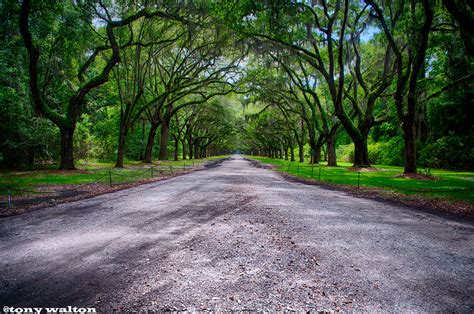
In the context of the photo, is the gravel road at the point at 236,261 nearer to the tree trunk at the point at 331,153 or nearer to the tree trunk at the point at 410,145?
A: the tree trunk at the point at 410,145

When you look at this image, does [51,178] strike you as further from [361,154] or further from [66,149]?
[361,154]

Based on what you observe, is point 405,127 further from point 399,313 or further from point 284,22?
point 399,313

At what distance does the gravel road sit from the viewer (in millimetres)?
2807

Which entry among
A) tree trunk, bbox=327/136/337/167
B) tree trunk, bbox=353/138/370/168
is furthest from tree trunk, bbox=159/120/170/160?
tree trunk, bbox=353/138/370/168

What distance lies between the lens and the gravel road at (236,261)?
2807 millimetres

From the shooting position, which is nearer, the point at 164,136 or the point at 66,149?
the point at 66,149

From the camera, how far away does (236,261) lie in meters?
3.71

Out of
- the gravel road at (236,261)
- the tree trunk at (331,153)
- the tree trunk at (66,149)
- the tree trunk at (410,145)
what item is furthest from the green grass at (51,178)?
the tree trunk at (331,153)

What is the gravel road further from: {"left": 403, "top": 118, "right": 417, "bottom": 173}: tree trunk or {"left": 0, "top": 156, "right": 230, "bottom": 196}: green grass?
{"left": 403, "top": 118, "right": 417, "bottom": 173}: tree trunk

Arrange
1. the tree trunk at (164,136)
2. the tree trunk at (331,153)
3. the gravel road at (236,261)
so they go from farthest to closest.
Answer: the tree trunk at (164,136)
the tree trunk at (331,153)
the gravel road at (236,261)

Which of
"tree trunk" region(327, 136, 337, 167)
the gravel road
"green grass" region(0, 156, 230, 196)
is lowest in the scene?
"green grass" region(0, 156, 230, 196)

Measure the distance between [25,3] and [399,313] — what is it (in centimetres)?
1802

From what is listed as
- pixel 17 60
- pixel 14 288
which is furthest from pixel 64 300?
pixel 17 60

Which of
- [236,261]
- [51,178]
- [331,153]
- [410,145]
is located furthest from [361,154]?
[51,178]
